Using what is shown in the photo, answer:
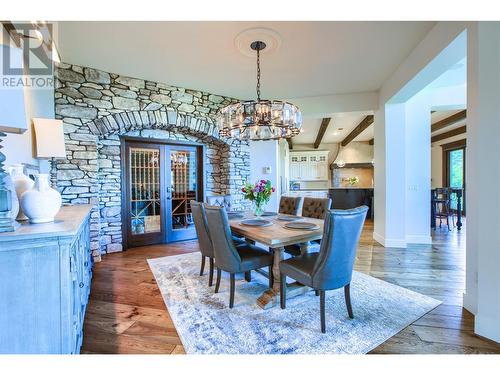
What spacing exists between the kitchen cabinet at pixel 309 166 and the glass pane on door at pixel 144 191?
6982 millimetres

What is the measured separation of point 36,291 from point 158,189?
3415 mm

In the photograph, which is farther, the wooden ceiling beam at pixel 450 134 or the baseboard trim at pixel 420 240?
the wooden ceiling beam at pixel 450 134

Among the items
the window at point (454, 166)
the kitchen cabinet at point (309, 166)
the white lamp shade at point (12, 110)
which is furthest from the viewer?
the kitchen cabinet at point (309, 166)

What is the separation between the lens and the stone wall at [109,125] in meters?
3.43

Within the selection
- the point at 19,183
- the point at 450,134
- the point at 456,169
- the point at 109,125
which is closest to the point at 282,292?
the point at 19,183

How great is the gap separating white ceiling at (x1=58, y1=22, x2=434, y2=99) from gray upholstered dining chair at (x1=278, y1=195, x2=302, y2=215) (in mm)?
1929

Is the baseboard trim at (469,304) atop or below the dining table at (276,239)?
below

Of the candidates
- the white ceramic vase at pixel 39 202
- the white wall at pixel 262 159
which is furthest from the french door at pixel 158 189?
the white ceramic vase at pixel 39 202

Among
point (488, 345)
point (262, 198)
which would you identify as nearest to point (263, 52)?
point (262, 198)

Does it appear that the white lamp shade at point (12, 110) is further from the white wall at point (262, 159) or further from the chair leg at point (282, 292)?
the white wall at point (262, 159)

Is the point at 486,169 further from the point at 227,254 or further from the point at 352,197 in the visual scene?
the point at 352,197

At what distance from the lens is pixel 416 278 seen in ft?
9.19
